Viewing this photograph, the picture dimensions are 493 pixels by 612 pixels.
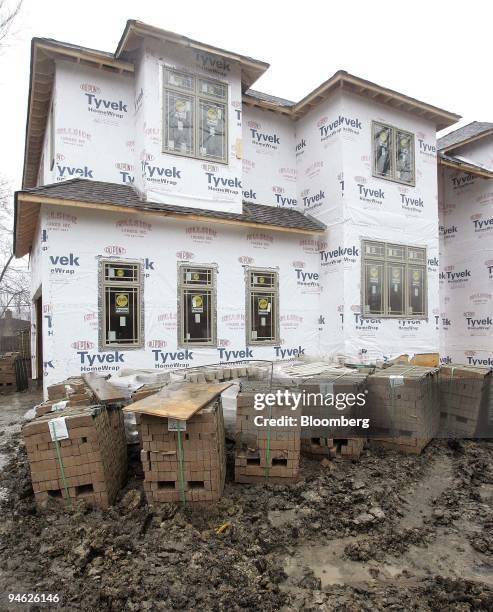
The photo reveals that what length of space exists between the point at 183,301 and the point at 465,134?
12.6m

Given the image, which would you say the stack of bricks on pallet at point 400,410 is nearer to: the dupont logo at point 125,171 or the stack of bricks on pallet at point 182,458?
the stack of bricks on pallet at point 182,458

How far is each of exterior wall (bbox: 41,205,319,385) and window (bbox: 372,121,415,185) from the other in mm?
3106

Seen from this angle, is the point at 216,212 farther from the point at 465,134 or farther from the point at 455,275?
the point at 465,134

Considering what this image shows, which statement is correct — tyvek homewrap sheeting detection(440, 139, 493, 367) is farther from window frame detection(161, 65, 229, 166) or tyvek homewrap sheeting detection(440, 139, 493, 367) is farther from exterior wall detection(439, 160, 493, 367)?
window frame detection(161, 65, 229, 166)

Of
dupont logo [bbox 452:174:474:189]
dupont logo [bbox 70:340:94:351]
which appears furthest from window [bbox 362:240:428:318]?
dupont logo [bbox 70:340:94:351]

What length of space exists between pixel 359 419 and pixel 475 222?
11187mm

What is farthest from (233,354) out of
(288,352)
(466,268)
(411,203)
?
(466,268)

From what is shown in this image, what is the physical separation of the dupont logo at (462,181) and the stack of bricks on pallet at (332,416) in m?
11.6

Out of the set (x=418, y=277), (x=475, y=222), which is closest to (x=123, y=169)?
(x=418, y=277)

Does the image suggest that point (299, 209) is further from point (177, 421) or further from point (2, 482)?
point (2, 482)

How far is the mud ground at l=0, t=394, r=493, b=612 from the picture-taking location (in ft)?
10.5

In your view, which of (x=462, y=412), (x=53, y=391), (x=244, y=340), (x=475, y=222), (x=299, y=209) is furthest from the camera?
(x=475, y=222)

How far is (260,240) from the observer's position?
10578 millimetres

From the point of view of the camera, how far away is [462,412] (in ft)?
23.0
